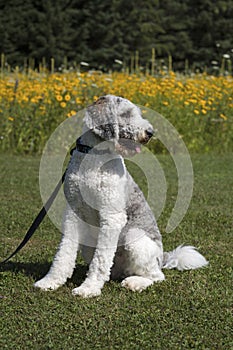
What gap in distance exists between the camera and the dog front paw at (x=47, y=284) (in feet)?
14.8

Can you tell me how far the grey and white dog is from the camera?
4344 millimetres

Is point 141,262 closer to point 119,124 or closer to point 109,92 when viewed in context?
point 119,124

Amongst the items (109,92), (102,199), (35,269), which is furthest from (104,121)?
(109,92)

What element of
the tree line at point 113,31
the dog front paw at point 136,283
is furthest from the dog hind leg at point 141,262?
the tree line at point 113,31

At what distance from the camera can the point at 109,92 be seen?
1250 cm

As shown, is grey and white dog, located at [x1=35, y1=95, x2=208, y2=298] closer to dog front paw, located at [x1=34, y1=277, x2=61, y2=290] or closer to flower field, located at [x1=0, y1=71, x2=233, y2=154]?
dog front paw, located at [x1=34, y1=277, x2=61, y2=290]

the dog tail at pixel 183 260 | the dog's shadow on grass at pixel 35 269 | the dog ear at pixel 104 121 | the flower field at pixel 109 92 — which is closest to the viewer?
the dog ear at pixel 104 121

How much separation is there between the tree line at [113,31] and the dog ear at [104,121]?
18.7m

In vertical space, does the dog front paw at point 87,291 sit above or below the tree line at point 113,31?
above

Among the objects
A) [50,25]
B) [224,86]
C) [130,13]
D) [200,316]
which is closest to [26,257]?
[200,316]

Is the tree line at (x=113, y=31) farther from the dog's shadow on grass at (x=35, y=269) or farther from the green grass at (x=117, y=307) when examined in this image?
the dog's shadow on grass at (x=35, y=269)

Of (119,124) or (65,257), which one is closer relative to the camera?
(119,124)

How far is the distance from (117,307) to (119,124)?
3.81ft

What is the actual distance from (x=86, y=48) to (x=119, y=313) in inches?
842
